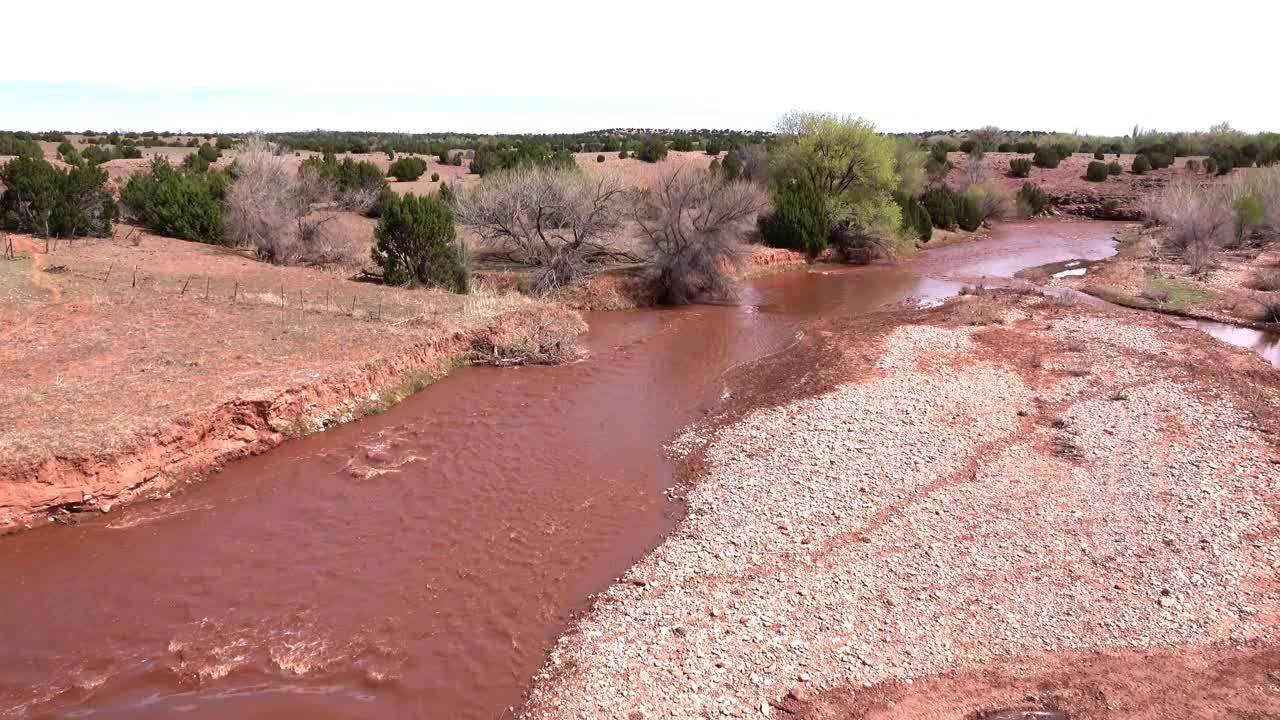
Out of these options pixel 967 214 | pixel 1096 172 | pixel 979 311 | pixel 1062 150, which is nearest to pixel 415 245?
pixel 979 311

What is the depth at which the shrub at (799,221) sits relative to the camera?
33031 millimetres

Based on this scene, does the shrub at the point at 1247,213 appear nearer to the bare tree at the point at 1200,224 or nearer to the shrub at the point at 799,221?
the bare tree at the point at 1200,224

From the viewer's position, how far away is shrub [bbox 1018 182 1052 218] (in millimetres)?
49562

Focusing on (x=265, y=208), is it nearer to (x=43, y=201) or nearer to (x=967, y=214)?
(x=43, y=201)

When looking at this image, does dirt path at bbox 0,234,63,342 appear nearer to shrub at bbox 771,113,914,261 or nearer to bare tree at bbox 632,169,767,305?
bare tree at bbox 632,169,767,305

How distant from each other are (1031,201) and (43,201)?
54559 millimetres

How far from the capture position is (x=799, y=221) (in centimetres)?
3303

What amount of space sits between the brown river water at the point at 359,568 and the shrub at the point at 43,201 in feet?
59.9

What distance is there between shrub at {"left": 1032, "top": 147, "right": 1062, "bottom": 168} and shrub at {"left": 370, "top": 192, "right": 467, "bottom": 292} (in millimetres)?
53325

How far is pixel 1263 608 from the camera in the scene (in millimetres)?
8070

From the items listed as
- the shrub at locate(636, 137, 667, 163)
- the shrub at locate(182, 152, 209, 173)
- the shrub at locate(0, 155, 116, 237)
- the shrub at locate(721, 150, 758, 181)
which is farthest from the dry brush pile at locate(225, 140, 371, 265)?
the shrub at locate(636, 137, 667, 163)

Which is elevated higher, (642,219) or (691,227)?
(642,219)

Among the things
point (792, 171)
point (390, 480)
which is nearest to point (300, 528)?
point (390, 480)

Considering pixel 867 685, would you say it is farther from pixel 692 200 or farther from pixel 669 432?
pixel 692 200
